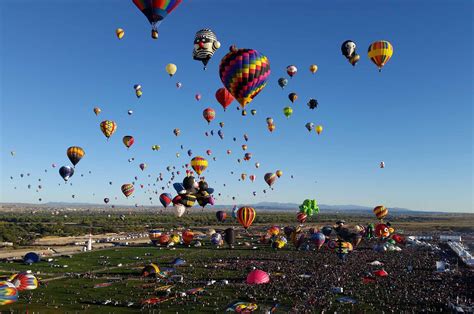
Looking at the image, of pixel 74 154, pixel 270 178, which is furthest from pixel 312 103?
pixel 74 154

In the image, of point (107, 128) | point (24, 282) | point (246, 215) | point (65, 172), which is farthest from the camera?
point (65, 172)

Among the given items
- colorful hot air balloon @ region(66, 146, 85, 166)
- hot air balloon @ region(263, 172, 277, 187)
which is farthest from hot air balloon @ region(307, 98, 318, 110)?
colorful hot air balloon @ region(66, 146, 85, 166)

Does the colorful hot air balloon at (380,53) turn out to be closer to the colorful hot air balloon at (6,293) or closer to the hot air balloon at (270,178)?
the hot air balloon at (270,178)

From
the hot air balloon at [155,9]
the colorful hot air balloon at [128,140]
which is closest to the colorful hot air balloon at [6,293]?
the hot air balloon at [155,9]

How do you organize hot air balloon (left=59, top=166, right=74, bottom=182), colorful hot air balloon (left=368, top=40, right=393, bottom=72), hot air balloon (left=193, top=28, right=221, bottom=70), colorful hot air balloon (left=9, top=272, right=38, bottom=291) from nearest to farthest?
hot air balloon (left=193, top=28, right=221, bottom=70)
colorful hot air balloon (left=9, top=272, right=38, bottom=291)
colorful hot air balloon (left=368, top=40, right=393, bottom=72)
hot air balloon (left=59, top=166, right=74, bottom=182)

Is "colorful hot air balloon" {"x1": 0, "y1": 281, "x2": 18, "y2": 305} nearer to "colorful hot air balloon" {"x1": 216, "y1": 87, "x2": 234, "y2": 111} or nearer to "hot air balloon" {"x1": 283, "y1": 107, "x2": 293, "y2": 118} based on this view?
"colorful hot air balloon" {"x1": 216, "y1": 87, "x2": 234, "y2": 111}

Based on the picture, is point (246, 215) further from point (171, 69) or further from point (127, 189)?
point (127, 189)

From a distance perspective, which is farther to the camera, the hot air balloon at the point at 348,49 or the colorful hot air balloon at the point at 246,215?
the colorful hot air balloon at the point at 246,215
